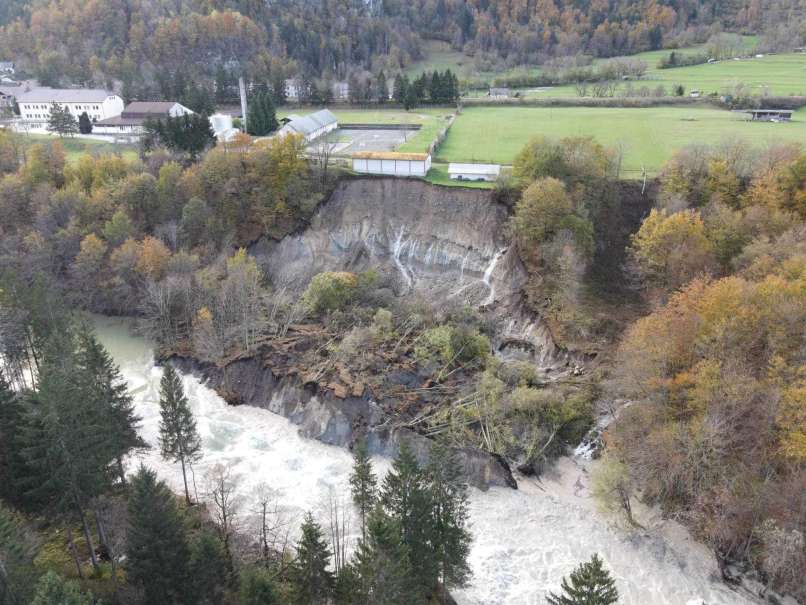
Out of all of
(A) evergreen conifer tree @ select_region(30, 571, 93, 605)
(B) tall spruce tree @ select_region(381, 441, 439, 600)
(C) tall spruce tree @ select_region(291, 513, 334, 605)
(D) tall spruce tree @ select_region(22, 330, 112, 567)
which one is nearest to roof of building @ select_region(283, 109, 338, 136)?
(D) tall spruce tree @ select_region(22, 330, 112, 567)

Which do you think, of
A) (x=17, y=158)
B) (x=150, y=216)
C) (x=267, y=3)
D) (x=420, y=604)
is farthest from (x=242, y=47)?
(x=420, y=604)

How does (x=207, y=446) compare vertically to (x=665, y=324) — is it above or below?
below

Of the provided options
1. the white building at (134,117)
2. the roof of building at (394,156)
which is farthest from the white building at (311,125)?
the white building at (134,117)

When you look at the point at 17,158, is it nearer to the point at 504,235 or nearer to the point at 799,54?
the point at 504,235

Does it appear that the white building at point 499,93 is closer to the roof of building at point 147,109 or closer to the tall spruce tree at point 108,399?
the roof of building at point 147,109

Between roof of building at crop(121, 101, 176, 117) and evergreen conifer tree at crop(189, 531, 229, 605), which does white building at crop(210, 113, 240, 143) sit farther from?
evergreen conifer tree at crop(189, 531, 229, 605)
